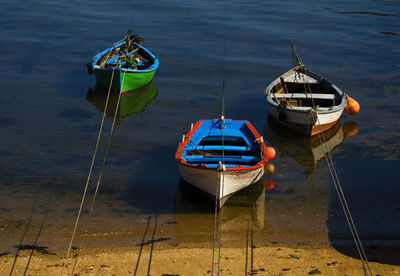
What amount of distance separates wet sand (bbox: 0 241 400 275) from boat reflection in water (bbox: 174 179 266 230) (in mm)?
1448

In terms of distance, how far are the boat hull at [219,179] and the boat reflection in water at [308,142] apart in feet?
11.4

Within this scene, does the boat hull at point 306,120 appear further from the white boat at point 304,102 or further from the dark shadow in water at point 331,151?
the dark shadow in water at point 331,151

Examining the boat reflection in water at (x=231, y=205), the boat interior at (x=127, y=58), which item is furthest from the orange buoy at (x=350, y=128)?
the boat interior at (x=127, y=58)

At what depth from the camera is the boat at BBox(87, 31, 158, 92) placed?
23047 mm

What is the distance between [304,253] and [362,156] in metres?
7.10

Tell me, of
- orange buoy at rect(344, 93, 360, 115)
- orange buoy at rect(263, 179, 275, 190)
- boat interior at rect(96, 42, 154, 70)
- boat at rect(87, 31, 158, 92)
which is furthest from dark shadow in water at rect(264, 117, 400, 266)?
boat interior at rect(96, 42, 154, 70)

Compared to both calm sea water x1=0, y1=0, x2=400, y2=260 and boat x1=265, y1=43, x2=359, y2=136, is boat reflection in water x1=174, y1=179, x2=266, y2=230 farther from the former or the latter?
boat x1=265, y1=43, x2=359, y2=136

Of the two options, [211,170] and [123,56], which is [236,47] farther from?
[211,170]

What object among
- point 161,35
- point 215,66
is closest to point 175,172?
point 215,66

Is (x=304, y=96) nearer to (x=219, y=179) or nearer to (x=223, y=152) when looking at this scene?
(x=223, y=152)

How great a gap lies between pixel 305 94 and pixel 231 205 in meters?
7.89

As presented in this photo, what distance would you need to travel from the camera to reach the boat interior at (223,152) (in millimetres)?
14923

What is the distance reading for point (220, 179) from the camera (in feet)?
43.9

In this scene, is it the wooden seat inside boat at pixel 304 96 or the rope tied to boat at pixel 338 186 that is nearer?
the rope tied to boat at pixel 338 186
